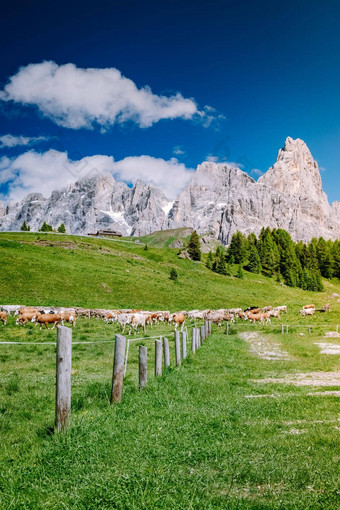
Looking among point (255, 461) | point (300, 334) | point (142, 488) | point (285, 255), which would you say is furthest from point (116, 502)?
point (285, 255)

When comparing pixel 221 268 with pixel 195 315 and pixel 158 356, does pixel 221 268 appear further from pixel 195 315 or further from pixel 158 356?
pixel 158 356

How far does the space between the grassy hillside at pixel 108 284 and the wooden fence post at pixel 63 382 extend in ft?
125

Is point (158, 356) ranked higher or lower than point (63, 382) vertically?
lower

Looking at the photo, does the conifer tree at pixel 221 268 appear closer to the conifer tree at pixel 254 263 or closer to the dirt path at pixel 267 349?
the conifer tree at pixel 254 263

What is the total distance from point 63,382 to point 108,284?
166ft

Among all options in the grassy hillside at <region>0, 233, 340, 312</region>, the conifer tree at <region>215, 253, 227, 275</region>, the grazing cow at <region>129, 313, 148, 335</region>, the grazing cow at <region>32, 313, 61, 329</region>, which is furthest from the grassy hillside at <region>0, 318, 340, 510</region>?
the conifer tree at <region>215, 253, 227, 275</region>

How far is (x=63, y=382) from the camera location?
783cm

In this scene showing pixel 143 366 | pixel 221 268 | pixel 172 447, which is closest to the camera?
pixel 172 447

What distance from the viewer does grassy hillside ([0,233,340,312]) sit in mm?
49469

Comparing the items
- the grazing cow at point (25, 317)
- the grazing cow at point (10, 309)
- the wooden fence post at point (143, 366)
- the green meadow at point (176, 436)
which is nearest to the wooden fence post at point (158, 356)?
the green meadow at point (176, 436)

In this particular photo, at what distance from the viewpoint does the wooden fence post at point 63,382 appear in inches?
299

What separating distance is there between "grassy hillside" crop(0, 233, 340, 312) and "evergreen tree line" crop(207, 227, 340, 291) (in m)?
12.3

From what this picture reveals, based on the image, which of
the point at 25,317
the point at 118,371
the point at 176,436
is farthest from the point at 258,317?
the point at 176,436

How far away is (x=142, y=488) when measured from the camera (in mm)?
5500
